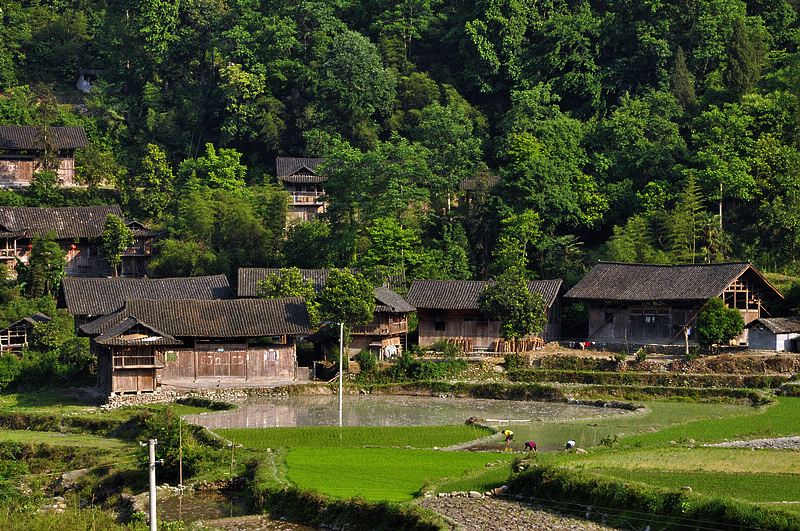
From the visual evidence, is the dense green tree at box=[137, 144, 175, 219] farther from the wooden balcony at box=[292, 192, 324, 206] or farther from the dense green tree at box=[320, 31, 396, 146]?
the dense green tree at box=[320, 31, 396, 146]

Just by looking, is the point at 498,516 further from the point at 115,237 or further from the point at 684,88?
the point at 684,88

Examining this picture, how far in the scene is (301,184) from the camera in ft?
207

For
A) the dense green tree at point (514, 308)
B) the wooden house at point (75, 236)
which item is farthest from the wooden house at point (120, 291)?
the dense green tree at point (514, 308)

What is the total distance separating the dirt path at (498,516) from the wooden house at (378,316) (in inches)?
895

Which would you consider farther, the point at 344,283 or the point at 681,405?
the point at 344,283

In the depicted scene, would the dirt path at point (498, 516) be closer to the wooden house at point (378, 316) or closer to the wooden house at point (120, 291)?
the wooden house at point (378, 316)

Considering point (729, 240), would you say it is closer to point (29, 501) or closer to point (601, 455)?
point (601, 455)

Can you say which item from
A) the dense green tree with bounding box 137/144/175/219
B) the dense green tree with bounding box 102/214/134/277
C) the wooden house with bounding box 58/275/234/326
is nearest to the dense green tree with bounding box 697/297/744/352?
the wooden house with bounding box 58/275/234/326

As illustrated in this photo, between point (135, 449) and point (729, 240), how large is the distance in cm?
3490

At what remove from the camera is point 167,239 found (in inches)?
2239

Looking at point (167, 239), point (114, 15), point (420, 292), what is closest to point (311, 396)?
point (420, 292)

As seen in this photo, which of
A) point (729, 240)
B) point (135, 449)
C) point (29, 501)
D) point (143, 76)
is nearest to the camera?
point (29, 501)

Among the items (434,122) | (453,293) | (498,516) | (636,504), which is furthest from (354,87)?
(636,504)

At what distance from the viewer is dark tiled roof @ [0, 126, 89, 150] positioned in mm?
62281
